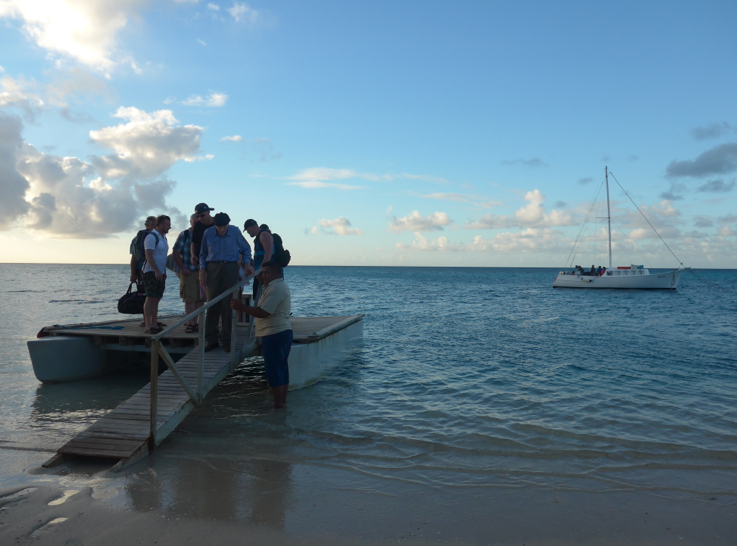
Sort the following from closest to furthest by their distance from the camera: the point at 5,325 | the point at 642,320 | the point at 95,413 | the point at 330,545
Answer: the point at 330,545 → the point at 95,413 → the point at 5,325 → the point at 642,320

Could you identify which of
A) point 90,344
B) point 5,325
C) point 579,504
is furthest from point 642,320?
point 5,325

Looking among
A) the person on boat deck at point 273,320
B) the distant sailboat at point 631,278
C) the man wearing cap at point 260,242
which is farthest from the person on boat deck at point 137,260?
the distant sailboat at point 631,278

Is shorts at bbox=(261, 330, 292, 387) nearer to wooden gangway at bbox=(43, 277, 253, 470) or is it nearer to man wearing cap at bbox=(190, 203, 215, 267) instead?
wooden gangway at bbox=(43, 277, 253, 470)

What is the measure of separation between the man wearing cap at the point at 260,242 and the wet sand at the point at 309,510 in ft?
11.5

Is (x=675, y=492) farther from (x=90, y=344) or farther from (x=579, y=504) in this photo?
(x=90, y=344)

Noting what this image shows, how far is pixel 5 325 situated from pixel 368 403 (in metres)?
16.0

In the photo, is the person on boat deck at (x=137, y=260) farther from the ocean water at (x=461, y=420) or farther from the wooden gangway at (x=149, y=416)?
the wooden gangway at (x=149, y=416)

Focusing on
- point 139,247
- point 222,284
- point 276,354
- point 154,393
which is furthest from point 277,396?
point 139,247

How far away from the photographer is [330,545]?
343cm

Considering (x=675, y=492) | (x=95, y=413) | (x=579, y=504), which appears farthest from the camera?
(x=95, y=413)

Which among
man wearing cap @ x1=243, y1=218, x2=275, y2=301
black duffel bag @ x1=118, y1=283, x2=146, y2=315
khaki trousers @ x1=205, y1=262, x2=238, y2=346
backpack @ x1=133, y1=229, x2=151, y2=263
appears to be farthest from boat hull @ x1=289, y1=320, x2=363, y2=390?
backpack @ x1=133, y1=229, x2=151, y2=263

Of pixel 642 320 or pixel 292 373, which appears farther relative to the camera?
pixel 642 320

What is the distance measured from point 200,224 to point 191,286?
126cm

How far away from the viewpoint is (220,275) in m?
6.76
